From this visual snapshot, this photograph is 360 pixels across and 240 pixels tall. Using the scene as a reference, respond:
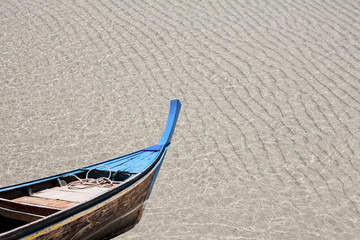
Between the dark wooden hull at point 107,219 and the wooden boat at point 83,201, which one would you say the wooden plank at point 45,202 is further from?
the dark wooden hull at point 107,219

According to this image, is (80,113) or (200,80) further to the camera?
(200,80)

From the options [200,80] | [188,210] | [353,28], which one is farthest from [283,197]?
[353,28]

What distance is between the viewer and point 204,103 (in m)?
7.17

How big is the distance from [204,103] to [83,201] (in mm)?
3593

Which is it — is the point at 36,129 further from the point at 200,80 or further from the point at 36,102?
the point at 200,80

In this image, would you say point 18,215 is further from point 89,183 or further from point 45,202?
point 89,183

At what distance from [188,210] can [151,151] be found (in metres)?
0.80

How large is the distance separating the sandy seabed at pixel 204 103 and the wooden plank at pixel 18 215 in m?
1.17

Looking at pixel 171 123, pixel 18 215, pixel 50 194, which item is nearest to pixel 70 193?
pixel 50 194

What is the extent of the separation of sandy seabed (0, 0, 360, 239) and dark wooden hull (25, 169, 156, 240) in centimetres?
29

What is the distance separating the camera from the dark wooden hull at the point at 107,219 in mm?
3676

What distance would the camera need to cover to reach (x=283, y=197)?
5348mm

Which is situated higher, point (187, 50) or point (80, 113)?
point (187, 50)

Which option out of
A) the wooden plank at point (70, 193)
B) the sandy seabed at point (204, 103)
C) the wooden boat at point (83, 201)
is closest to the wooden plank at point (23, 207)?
the wooden boat at point (83, 201)
